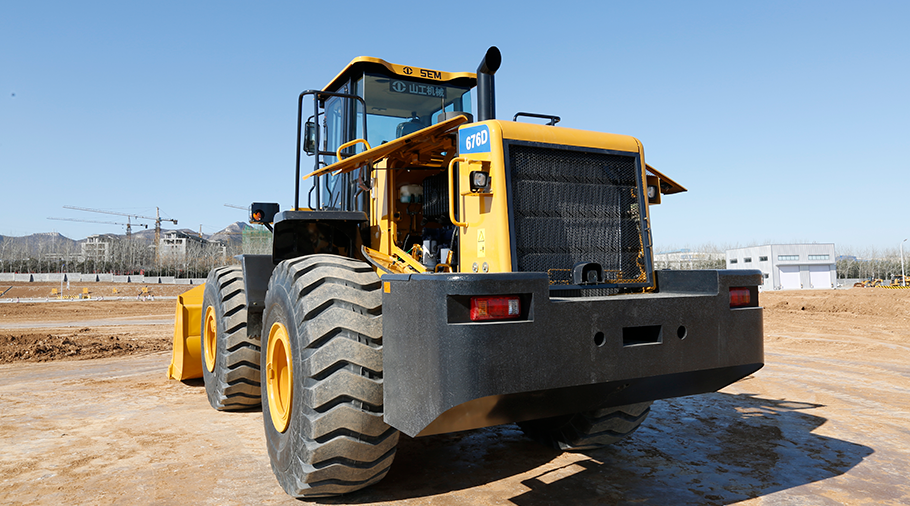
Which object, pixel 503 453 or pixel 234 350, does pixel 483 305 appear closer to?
pixel 503 453

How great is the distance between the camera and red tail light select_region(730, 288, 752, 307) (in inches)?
142

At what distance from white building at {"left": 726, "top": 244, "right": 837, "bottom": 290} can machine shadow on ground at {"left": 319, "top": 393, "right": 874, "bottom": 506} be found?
5850 centimetres

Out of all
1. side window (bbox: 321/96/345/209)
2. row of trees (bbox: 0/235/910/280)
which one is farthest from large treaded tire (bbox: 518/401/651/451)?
row of trees (bbox: 0/235/910/280)

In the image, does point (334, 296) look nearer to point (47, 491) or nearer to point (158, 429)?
point (47, 491)

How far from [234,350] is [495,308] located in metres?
3.88

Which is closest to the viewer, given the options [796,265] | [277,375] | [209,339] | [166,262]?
[277,375]

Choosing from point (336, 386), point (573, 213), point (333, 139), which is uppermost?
point (333, 139)

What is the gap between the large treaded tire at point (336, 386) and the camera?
331cm

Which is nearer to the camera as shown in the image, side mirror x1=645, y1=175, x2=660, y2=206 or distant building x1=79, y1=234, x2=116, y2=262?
side mirror x1=645, y1=175, x2=660, y2=206

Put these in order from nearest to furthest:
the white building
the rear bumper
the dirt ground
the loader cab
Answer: the rear bumper
the dirt ground
the loader cab
the white building

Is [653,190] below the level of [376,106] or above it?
below

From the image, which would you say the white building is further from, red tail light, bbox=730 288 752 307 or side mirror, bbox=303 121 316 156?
red tail light, bbox=730 288 752 307

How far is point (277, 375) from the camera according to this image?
4.24m

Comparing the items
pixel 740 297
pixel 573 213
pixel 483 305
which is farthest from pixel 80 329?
pixel 740 297
